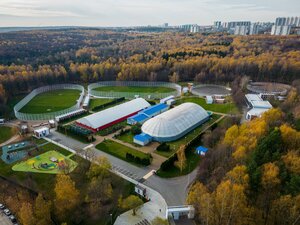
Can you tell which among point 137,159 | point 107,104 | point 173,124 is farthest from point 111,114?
point 137,159

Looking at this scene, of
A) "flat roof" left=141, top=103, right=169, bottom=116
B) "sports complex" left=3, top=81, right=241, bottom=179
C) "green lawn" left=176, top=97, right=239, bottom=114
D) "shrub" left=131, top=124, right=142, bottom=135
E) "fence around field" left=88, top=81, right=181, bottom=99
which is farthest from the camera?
"fence around field" left=88, top=81, right=181, bottom=99

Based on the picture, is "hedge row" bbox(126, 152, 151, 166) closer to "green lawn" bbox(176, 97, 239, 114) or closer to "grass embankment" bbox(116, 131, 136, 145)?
"grass embankment" bbox(116, 131, 136, 145)

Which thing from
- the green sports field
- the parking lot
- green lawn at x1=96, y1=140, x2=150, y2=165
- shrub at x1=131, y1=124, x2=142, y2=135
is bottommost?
the parking lot

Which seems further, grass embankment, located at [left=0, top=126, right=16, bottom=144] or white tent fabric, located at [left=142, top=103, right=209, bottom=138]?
grass embankment, located at [left=0, top=126, right=16, bottom=144]

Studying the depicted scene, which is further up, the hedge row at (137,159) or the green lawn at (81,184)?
the hedge row at (137,159)

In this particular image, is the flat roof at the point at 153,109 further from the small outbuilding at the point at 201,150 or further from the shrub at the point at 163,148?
the small outbuilding at the point at 201,150

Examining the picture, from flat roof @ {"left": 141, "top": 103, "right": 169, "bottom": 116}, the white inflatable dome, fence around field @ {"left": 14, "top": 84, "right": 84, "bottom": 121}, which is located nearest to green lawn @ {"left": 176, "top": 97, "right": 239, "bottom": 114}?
flat roof @ {"left": 141, "top": 103, "right": 169, "bottom": 116}

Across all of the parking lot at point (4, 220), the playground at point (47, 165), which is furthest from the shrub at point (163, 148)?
the parking lot at point (4, 220)
